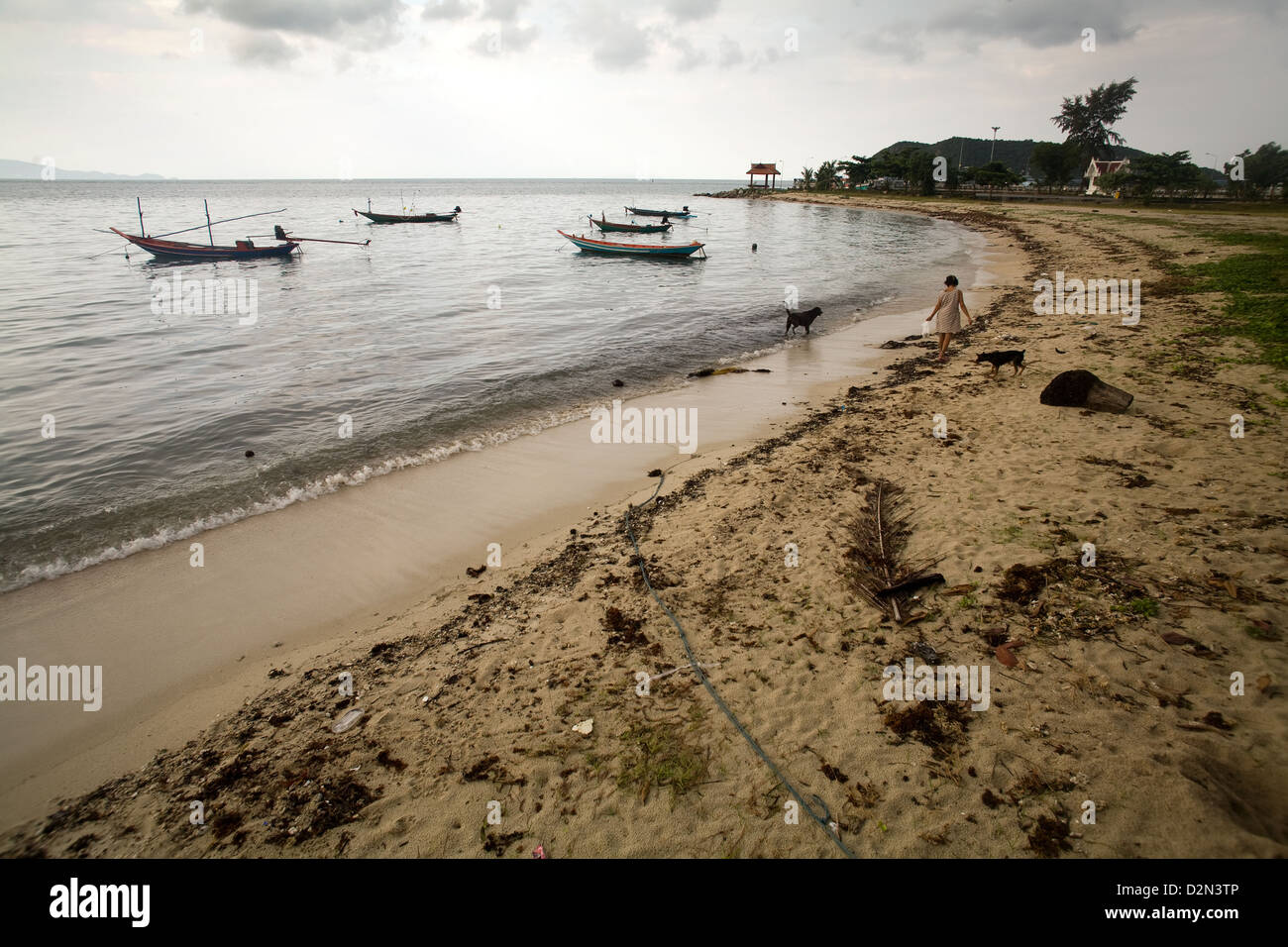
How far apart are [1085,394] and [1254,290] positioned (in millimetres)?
12597

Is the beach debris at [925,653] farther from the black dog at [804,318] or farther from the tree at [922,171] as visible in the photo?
the tree at [922,171]

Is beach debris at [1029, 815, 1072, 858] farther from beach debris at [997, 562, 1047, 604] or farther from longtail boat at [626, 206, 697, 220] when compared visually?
longtail boat at [626, 206, 697, 220]

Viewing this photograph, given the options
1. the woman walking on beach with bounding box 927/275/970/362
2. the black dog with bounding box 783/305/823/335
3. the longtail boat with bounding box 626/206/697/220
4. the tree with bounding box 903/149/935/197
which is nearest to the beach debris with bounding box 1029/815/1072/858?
the woman walking on beach with bounding box 927/275/970/362

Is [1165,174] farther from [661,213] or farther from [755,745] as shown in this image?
[755,745]

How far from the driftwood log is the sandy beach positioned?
247 millimetres

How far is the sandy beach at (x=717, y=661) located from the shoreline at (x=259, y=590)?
49 millimetres

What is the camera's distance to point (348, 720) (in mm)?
4980

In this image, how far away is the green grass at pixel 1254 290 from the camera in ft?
40.3

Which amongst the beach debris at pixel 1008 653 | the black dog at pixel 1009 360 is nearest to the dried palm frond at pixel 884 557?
the beach debris at pixel 1008 653

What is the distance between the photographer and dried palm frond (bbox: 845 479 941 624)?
5961 millimetres

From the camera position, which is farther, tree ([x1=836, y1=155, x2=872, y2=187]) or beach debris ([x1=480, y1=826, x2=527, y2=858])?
tree ([x1=836, y1=155, x2=872, y2=187])

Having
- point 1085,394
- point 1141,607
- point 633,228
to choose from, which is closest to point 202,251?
point 633,228

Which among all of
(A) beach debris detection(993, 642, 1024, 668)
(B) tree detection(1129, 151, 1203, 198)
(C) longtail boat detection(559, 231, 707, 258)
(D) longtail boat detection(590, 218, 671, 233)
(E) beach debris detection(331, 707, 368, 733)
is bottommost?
(E) beach debris detection(331, 707, 368, 733)
